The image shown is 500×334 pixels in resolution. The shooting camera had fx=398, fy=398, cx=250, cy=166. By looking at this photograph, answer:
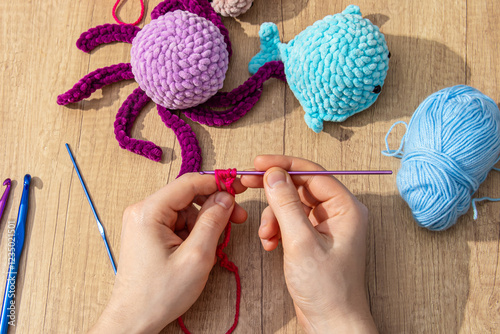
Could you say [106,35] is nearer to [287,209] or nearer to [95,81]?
[95,81]

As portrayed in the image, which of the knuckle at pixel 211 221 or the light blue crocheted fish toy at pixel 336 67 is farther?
the light blue crocheted fish toy at pixel 336 67

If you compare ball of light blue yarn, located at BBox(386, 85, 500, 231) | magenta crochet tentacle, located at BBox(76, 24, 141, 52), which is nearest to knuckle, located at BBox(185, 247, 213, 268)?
ball of light blue yarn, located at BBox(386, 85, 500, 231)

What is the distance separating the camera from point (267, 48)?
3.61 ft

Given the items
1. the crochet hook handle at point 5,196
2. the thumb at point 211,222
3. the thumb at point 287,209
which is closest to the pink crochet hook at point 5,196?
the crochet hook handle at point 5,196

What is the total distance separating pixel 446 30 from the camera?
113 centimetres

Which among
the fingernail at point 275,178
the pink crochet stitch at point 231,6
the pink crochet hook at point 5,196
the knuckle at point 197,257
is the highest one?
the pink crochet stitch at point 231,6

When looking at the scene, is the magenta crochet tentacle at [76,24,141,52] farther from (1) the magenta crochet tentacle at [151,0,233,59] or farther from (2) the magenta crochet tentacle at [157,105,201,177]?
(2) the magenta crochet tentacle at [157,105,201,177]

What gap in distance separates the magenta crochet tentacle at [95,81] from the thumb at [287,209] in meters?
0.55

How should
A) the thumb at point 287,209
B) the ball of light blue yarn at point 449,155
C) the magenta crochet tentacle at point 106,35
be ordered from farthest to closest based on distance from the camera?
the magenta crochet tentacle at point 106,35
the ball of light blue yarn at point 449,155
the thumb at point 287,209

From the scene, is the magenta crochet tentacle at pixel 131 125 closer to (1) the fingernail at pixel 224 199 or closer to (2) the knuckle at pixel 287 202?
(1) the fingernail at pixel 224 199

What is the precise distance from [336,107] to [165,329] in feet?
2.23

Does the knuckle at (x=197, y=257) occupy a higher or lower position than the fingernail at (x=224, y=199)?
lower

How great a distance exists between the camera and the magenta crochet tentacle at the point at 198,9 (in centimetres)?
110

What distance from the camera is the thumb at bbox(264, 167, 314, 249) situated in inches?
30.9
